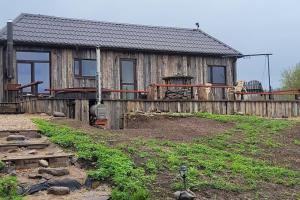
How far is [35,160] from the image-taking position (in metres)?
9.67

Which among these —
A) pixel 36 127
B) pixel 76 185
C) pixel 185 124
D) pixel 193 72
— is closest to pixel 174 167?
pixel 76 185

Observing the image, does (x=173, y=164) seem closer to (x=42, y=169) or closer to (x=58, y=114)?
(x=42, y=169)

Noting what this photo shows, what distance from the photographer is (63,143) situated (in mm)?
10969

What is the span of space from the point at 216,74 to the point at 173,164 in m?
17.6

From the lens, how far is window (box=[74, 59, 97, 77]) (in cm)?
2317

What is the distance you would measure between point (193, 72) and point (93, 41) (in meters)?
5.40

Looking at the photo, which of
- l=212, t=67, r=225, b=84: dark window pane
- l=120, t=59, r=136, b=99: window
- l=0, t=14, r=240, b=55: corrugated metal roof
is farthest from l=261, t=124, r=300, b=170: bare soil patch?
l=212, t=67, r=225, b=84: dark window pane

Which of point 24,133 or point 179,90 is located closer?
point 24,133

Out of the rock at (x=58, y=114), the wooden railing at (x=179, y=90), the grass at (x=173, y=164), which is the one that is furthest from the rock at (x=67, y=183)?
the wooden railing at (x=179, y=90)

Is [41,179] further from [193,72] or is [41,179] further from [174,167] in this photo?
[193,72]

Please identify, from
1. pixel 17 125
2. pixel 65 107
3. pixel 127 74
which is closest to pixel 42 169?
pixel 17 125

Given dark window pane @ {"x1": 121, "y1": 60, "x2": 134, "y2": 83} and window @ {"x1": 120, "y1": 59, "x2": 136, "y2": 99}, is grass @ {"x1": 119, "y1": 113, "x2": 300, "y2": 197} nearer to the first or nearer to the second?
window @ {"x1": 120, "y1": 59, "x2": 136, "y2": 99}

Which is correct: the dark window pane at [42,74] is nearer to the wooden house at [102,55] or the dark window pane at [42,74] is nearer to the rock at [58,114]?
the wooden house at [102,55]

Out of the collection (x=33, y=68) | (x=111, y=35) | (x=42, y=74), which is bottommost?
(x=42, y=74)
